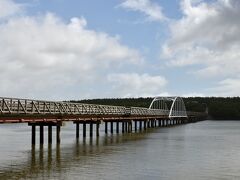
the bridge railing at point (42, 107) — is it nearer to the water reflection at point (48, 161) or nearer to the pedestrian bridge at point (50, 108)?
the pedestrian bridge at point (50, 108)

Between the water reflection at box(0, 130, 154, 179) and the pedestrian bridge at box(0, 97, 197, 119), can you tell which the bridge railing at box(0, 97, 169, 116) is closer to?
the pedestrian bridge at box(0, 97, 197, 119)

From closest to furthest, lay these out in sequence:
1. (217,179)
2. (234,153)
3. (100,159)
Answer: (217,179)
(100,159)
(234,153)

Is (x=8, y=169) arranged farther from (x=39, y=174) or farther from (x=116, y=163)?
(x=116, y=163)

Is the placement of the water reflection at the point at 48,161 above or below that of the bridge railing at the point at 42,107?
below

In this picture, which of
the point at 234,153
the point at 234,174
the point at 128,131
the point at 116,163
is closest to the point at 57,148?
the point at 116,163

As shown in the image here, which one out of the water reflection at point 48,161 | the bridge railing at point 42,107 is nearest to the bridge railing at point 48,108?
the bridge railing at point 42,107

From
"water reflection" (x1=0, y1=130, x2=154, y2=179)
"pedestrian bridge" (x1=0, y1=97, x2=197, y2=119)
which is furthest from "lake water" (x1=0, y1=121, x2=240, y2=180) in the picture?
"pedestrian bridge" (x1=0, y1=97, x2=197, y2=119)

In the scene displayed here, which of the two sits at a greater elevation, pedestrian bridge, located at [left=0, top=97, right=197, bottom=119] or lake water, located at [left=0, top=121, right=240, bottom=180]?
pedestrian bridge, located at [left=0, top=97, right=197, bottom=119]

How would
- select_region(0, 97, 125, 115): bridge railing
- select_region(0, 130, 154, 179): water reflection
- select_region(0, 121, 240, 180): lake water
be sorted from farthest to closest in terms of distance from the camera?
select_region(0, 97, 125, 115): bridge railing
select_region(0, 130, 154, 179): water reflection
select_region(0, 121, 240, 180): lake water

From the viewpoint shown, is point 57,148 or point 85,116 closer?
point 57,148

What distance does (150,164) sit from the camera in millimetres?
38156

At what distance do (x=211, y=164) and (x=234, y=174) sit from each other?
5.22 m

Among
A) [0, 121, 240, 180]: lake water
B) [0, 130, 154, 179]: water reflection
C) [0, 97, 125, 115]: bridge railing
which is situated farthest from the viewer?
[0, 97, 125, 115]: bridge railing

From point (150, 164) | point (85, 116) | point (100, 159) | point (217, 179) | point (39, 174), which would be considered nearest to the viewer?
point (217, 179)
